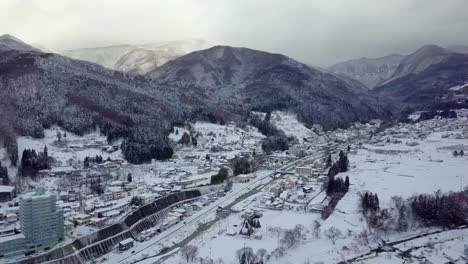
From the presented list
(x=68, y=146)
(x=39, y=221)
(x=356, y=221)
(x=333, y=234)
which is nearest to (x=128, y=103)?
(x=68, y=146)

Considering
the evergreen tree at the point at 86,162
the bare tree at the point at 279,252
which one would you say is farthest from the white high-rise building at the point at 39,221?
the evergreen tree at the point at 86,162

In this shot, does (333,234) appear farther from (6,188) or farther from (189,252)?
(6,188)

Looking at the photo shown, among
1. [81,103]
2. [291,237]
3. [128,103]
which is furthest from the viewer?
Result: [128,103]

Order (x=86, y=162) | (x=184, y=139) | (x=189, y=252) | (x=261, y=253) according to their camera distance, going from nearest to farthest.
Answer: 1. (x=261, y=253)
2. (x=189, y=252)
3. (x=86, y=162)
4. (x=184, y=139)

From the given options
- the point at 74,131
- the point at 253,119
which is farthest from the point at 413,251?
the point at 253,119

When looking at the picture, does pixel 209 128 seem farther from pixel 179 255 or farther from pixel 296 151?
pixel 179 255
